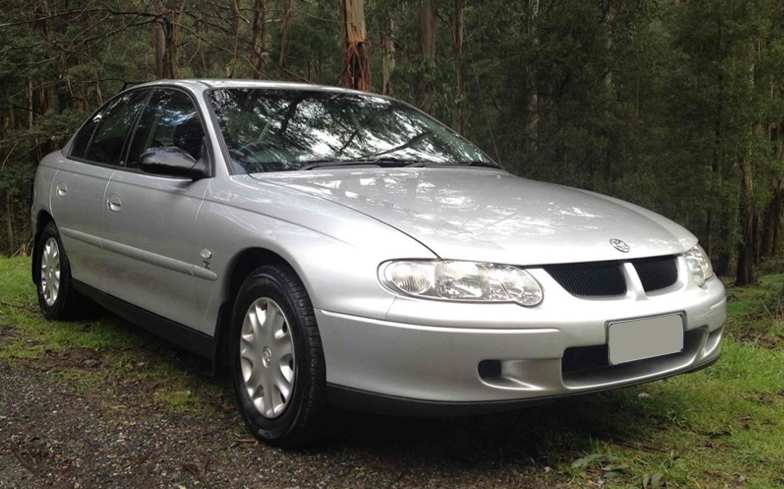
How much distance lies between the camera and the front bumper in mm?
2346

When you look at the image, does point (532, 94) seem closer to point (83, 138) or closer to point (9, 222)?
point (9, 222)

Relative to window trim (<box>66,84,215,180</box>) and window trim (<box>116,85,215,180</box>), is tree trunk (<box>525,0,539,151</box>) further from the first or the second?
window trim (<box>116,85,215,180</box>)

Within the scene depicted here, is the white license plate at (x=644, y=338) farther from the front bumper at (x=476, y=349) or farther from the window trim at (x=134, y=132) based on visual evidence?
the window trim at (x=134, y=132)

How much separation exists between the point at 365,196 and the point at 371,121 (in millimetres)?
1133

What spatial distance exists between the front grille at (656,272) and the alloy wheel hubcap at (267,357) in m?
1.33

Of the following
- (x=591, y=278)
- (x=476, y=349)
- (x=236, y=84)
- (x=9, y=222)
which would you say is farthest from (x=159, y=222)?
(x=9, y=222)

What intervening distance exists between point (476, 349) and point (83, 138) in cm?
352

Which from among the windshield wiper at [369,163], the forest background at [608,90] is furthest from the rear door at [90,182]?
the forest background at [608,90]

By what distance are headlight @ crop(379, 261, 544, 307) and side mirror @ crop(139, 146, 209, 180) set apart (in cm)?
130

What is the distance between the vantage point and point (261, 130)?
3.50 m

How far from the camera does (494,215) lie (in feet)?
9.07

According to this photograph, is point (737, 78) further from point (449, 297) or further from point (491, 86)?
point (449, 297)

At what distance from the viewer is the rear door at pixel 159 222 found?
3293 mm

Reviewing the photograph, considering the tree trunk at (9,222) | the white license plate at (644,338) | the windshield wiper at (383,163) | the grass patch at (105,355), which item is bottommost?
the tree trunk at (9,222)
